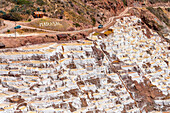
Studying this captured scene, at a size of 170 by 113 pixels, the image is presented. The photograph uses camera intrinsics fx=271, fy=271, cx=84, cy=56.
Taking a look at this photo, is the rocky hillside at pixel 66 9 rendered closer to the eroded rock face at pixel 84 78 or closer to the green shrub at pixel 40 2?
the green shrub at pixel 40 2

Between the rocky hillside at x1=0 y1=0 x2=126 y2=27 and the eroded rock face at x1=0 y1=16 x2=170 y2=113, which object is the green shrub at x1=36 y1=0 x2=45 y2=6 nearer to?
the rocky hillside at x1=0 y1=0 x2=126 y2=27

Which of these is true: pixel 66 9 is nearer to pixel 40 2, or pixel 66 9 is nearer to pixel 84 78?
pixel 40 2

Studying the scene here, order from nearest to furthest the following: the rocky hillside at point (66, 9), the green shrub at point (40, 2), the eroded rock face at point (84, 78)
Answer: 1. the eroded rock face at point (84, 78)
2. the rocky hillside at point (66, 9)
3. the green shrub at point (40, 2)

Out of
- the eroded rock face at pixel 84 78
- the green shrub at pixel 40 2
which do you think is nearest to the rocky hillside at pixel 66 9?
the green shrub at pixel 40 2

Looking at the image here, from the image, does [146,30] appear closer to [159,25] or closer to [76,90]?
[159,25]

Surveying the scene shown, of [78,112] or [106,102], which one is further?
[106,102]

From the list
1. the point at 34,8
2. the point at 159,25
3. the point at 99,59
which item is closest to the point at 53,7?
the point at 34,8

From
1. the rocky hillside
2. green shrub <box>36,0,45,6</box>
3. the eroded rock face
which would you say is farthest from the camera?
green shrub <box>36,0,45,6</box>

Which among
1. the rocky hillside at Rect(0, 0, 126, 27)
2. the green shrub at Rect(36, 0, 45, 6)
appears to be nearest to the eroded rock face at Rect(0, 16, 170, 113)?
the rocky hillside at Rect(0, 0, 126, 27)

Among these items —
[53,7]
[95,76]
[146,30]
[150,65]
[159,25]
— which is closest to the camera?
[95,76]
